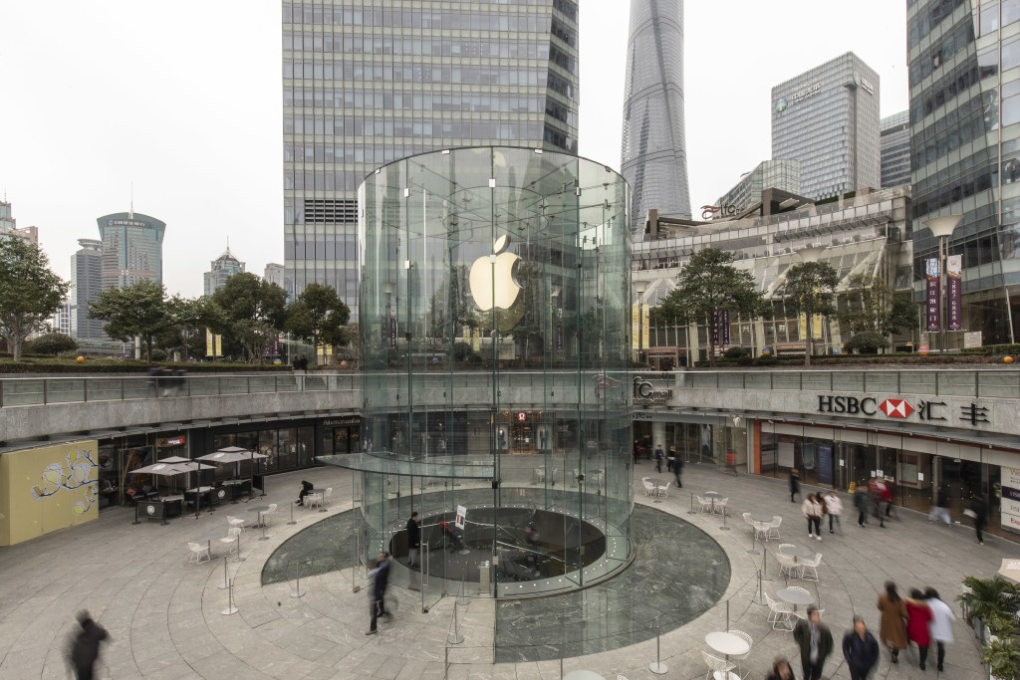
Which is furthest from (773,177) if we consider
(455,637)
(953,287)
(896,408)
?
(455,637)

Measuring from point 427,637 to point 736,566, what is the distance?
28.9 feet

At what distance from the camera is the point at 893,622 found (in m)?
8.79

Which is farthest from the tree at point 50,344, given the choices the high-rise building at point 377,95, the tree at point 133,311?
the high-rise building at point 377,95

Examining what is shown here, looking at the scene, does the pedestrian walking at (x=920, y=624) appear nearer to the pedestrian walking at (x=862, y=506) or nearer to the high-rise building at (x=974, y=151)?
the pedestrian walking at (x=862, y=506)

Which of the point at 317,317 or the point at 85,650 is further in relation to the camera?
the point at 317,317

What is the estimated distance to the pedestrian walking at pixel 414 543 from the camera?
12.9 metres

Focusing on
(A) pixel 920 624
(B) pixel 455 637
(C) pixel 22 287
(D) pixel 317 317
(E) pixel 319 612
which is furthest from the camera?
(D) pixel 317 317

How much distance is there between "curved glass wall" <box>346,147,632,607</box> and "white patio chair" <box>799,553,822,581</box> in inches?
176

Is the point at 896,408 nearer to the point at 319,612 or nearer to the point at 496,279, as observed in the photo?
the point at 496,279

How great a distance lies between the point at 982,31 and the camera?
4031cm

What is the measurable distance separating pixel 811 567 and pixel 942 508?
9.06 m

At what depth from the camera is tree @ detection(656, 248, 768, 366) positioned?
112ft

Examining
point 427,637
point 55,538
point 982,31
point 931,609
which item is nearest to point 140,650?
point 427,637

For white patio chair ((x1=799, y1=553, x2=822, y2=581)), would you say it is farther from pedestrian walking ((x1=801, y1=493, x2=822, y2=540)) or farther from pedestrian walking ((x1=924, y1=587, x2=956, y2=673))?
pedestrian walking ((x1=924, y1=587, x2=956, y2=673))
